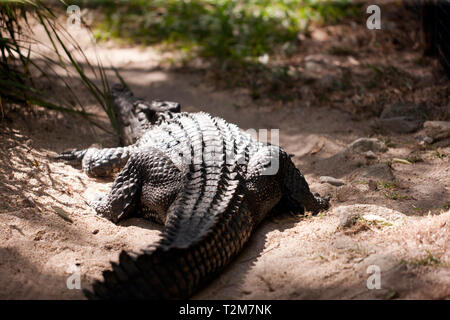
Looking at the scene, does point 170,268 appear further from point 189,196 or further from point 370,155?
point 370,155

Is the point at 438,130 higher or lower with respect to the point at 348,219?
higher

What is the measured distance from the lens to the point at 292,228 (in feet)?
11.6

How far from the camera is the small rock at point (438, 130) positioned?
14.9ft

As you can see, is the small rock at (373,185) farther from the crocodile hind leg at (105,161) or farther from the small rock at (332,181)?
the crocodile hind leg at (105,161)

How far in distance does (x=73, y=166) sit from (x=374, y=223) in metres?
2.99

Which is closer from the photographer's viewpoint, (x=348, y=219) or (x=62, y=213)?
(x=348, y=219)

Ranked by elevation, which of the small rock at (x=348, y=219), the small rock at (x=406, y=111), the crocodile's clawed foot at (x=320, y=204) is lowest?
the crocodile's clawed foot at (x=320, y=204)

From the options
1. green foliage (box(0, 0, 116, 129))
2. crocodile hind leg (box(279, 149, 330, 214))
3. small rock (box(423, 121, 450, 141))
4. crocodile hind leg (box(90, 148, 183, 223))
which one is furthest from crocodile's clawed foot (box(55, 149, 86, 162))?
small rock (box(423, 121, 450, 141))

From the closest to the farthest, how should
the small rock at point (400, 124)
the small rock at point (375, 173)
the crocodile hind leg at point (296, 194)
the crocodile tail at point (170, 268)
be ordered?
the crocodile tail at point (170, 268)
the crocodile hind leg at point (296, 194)
the small rock at point (375, 173)
the small rock at point (400, 124)

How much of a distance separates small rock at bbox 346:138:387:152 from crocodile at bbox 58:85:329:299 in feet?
3.40

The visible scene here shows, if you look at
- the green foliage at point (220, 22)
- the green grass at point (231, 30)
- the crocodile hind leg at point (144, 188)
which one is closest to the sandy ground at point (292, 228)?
the crocodile hind leg at point (144, 188)

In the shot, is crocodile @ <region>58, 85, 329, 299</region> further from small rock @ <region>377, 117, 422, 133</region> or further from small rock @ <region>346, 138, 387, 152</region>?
small rock @ <region>377, 117, 422, 133</region>

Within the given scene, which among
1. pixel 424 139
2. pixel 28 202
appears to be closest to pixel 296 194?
pixel 424 139

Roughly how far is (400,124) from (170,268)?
3506mm
